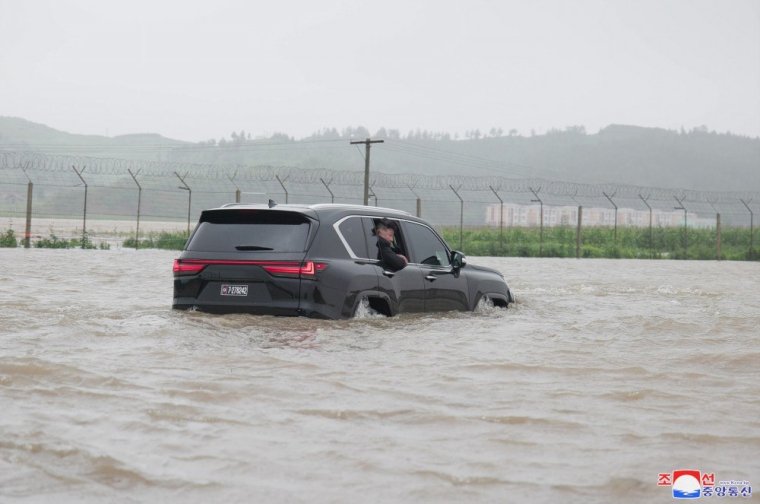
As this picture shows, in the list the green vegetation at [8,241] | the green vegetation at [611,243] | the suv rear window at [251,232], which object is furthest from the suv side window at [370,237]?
the green vegetation at [611,243]

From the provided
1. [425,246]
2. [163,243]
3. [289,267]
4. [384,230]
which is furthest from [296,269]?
[163,243]

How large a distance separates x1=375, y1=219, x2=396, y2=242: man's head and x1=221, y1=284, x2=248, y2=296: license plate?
1582 mm

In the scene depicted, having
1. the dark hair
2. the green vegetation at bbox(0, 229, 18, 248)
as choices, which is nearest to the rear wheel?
the dark hair

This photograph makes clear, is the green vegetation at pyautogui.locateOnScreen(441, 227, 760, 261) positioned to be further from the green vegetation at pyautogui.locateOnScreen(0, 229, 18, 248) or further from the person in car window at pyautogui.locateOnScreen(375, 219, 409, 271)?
the person in car window at pyautogui.locateOnScreen(375, 219, 409, 271)

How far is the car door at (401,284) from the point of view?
1059 cm

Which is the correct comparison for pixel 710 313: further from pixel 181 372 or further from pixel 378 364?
pixel 181 372

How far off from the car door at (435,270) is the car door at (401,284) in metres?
0.12

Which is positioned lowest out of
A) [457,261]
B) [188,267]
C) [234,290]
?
[234,290]

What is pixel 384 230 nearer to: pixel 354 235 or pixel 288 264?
pixel 354 235

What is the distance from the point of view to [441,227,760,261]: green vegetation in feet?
131

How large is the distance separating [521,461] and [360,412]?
4.65 ft

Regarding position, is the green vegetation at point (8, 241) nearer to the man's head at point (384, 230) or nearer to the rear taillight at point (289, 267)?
the man's head at point (384, 230)

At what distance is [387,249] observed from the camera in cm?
1069

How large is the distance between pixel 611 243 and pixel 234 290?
38.0 meters
